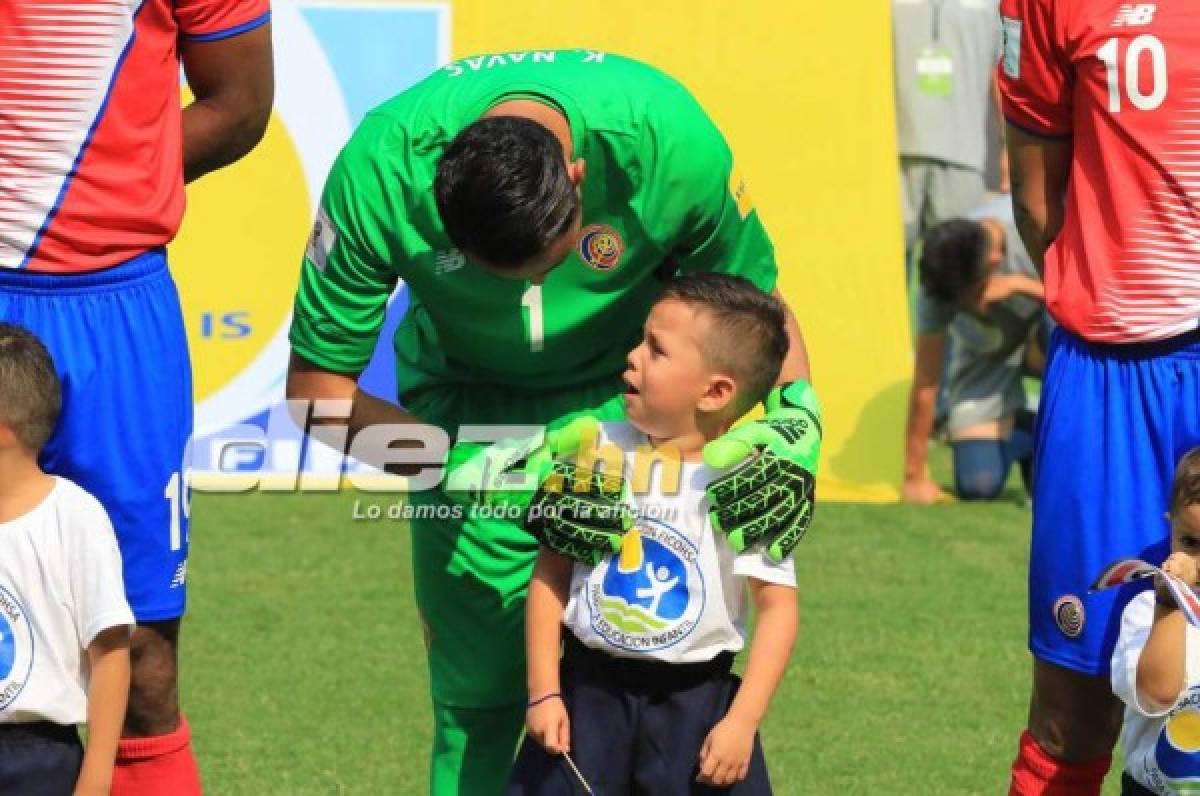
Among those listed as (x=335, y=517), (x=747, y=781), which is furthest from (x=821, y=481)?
(x=747, y=781)

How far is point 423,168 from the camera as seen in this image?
13.4 ft

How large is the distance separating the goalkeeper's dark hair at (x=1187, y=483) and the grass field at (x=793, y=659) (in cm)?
174

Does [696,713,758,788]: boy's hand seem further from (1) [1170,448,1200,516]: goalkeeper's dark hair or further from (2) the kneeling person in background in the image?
(2) the kneeling person in background

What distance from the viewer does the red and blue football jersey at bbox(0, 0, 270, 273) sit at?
12.5 feet

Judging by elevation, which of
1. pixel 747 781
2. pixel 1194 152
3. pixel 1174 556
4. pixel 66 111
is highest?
pixel 66 111

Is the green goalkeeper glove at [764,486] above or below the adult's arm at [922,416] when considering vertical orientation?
above

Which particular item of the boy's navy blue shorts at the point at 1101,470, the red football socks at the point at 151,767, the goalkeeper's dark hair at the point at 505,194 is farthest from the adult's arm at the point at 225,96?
the boy's navy blue shorts at the point at 1101,470

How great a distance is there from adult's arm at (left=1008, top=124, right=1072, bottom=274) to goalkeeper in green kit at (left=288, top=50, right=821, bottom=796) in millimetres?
512

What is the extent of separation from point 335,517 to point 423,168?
4.37 m

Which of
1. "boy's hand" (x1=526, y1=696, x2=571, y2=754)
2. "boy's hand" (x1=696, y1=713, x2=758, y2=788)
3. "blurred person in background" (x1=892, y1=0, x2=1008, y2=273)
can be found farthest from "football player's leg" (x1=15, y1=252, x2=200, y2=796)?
"blurred person in background" (x1=892, y1=0, x2=1008, y2=273)

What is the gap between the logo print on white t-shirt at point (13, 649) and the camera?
3.77 metres

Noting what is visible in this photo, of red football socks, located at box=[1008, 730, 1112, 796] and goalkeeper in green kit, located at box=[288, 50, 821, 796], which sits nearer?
goalkeeper in green kit, located at box=[288, 50, 821, 796]

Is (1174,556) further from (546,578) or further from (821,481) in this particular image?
(821,481)

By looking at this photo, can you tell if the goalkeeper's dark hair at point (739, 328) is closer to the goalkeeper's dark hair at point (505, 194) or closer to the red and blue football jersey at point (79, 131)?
the goalkeeper's dark hair at point (505, 194)
